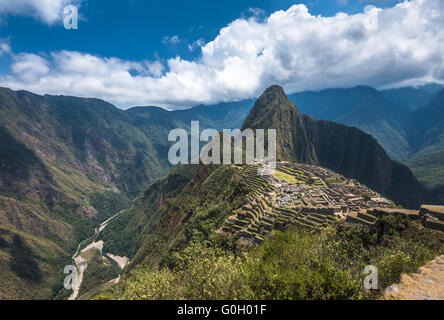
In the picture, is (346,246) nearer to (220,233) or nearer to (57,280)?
(220,233)

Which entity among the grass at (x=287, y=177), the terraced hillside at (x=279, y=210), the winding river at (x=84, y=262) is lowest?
the winding river at (x=84, y=262)

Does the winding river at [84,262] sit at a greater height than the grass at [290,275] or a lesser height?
lesser

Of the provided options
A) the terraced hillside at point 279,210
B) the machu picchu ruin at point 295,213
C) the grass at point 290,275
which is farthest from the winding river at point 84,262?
the grass at point 290,275

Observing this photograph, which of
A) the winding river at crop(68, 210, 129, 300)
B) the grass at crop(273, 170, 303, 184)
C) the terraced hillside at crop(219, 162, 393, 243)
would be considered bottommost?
the winding river at crop(68, 210, 129, 300)

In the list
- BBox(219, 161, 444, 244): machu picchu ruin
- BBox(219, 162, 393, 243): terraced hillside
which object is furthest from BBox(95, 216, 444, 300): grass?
BBox(219, 162, 393, 243): terraced hillside

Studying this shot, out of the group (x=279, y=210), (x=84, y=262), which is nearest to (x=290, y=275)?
(x=279, y=210)

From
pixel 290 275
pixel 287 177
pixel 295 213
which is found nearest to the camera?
pixel 290 275

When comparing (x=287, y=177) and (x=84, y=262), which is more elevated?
(x=287, y=177)

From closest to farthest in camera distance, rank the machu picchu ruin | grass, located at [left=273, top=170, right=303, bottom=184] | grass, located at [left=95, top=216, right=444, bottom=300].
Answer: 1. grass, located at [left=95, top=216, right=444, bottom=300]
2. the machu picchu ruin
3. grass, located at [left=273, top=170, right=303, bottom=184]

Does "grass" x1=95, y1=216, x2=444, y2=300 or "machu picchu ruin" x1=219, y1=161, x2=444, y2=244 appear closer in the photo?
"grass" x1=95, y1=216, x2=444, y2=300

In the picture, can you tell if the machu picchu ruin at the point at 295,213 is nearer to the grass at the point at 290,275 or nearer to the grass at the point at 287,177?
the grass at the point at 290,275

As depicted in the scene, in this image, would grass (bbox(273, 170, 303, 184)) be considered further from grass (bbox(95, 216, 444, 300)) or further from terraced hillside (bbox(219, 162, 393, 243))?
grass (bbox(95, 216, 444, 300))

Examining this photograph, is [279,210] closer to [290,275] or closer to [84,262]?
[290,275]
